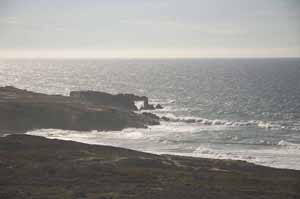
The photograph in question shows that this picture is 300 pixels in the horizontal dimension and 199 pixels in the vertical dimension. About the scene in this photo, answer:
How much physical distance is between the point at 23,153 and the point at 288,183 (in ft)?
89.8

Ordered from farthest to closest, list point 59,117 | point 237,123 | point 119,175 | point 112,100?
1. point 112,100
2. point 237,123
3. point 59,117
4. point 119,175

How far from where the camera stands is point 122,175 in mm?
39625

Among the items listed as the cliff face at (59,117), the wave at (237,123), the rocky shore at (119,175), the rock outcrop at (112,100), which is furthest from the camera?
the rock outcrop at (112,100)

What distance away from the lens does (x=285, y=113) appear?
9319 centimetres

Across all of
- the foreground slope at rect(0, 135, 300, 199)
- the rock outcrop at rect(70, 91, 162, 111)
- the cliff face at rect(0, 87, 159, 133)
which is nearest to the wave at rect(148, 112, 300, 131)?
the cliff face at rect(0, 87, 159, 133)

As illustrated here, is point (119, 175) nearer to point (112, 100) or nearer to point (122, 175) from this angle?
point (122, 175)

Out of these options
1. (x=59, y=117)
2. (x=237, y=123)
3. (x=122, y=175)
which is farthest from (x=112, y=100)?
(x=122, y=175)

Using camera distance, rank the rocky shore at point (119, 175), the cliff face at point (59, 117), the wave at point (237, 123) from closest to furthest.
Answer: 1. the rocky shore at point (119, 175)
2. the cliff face at point (59, 117)
3. the wave at point (237, 123)

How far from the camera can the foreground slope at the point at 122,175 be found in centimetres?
3441

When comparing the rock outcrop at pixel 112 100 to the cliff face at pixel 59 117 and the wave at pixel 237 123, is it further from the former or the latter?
the cliff face at pixel 59 117

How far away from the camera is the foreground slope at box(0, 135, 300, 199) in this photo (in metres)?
34.4

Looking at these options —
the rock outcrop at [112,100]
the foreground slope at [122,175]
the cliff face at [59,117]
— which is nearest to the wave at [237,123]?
the cliff face at [59,117]

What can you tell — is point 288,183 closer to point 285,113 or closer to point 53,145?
point 53,145

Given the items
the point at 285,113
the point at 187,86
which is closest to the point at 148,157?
the point at 285,113
